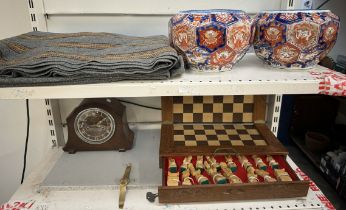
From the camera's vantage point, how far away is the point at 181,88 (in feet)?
1.68

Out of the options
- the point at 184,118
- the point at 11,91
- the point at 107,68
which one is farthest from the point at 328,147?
the point at 11,91

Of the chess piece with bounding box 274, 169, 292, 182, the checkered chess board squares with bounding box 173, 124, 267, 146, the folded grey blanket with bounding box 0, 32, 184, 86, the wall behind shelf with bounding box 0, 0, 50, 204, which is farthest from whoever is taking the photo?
the wall behind shelf with bounding box 0, 0, 50, 204

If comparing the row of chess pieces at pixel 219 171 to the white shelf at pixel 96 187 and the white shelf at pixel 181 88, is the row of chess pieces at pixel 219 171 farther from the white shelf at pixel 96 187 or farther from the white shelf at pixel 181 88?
the white shelf at pixel 181 88

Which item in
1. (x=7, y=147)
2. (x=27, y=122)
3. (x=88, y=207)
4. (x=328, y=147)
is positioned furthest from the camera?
(x=328, y=147)

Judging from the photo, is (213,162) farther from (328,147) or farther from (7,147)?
(328,147)

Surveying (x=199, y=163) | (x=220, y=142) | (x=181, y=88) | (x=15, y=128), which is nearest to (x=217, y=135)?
(x=220, y=142)

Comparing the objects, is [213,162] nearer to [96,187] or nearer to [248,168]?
[248,168]

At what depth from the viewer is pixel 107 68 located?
49 cm

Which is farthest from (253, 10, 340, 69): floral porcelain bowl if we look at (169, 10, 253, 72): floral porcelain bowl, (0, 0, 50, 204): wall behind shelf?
(0, 0, 50, 204): wall behind shelf

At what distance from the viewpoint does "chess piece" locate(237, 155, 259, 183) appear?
1.99ft

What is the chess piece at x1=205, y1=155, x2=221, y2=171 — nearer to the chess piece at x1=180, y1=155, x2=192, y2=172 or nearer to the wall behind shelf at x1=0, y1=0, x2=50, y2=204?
the chess piece at x1=180, y1=155, x2=192, y2=172

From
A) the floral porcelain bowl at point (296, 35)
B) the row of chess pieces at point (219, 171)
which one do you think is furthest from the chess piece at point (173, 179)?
the floral porcelain bowl at point (296, 35)

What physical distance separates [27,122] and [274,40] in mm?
883

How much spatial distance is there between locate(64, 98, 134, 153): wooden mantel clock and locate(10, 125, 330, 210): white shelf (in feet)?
0.09
